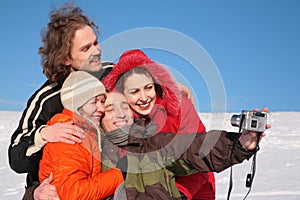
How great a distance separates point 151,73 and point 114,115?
15.8 inches

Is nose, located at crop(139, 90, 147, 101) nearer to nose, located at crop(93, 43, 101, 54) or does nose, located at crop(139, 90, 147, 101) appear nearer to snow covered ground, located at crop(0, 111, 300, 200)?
snow covered ground, located at crop(0, 111, 300, 200)

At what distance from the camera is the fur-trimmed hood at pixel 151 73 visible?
9.02 ft

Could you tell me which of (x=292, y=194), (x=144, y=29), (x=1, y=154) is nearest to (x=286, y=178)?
(x=292, y=194)

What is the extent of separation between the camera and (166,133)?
8.82 feet

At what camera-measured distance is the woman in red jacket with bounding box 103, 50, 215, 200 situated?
2.75m

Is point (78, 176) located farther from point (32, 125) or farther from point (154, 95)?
point (32, 125)

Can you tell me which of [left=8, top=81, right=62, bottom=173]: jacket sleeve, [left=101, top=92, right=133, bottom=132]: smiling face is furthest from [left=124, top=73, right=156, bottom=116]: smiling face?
[left=8, top=81, right=62, bottom=173]: jacket sleeve

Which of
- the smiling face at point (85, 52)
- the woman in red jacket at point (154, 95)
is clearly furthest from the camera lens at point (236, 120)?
the smiling face at point (85, 52)

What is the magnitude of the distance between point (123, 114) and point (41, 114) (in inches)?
34.5

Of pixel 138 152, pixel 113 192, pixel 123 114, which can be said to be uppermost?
pixel 123 114

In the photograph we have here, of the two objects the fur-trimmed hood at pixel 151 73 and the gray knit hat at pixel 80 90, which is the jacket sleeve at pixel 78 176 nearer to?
the gray knit hat at pixel 80 90

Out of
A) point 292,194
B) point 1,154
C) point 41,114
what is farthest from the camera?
point 1,154

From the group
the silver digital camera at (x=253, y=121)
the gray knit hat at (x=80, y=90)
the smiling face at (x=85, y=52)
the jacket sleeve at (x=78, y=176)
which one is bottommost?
the jacket sleeve at (x=78, y=176)

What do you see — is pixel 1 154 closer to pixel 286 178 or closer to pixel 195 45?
pixel 286 178
